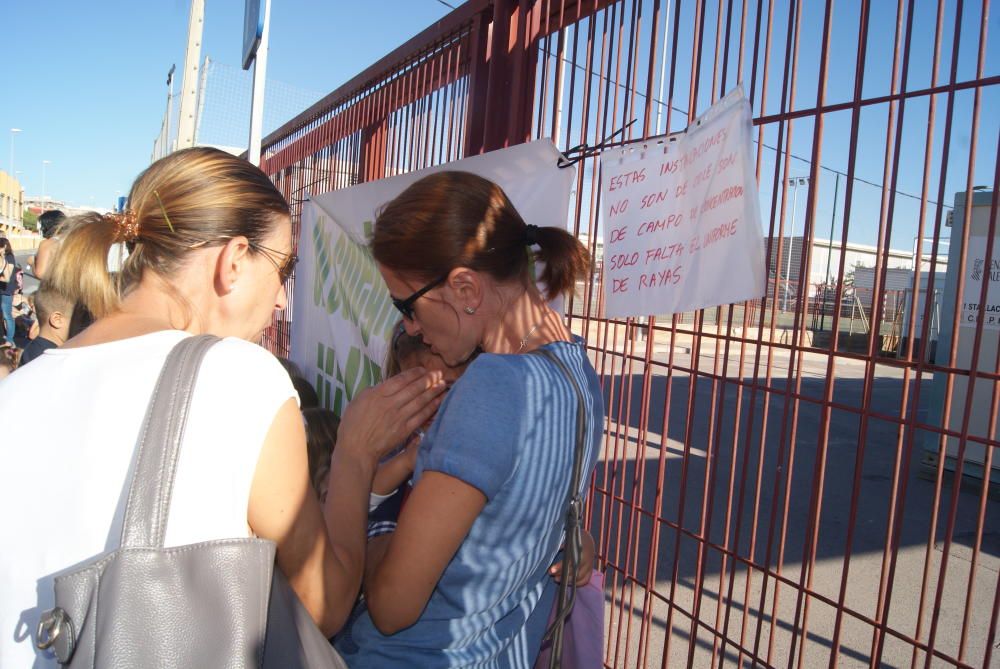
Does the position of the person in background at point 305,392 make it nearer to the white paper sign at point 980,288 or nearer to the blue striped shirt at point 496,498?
the blue striped shirt at point 496,498

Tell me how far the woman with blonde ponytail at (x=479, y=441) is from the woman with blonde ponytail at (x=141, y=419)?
0.17 meters

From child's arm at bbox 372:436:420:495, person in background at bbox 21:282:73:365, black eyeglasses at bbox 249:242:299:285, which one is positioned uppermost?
black eyeglasses at bbox 249:242:299:285

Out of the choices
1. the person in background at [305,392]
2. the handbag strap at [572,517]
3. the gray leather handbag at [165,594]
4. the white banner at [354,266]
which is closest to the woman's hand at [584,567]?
the handbag strap at [572,517]

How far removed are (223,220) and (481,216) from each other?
0.54 meters

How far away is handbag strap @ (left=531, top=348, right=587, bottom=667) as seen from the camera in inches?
52.8

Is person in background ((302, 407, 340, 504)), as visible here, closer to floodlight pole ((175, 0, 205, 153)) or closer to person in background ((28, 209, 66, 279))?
person in background ((28, 209, 66, 279))

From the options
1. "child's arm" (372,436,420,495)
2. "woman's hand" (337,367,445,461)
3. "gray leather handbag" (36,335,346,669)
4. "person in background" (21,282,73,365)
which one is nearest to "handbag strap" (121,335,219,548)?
"gray leather handbag" (36,335,346,669)

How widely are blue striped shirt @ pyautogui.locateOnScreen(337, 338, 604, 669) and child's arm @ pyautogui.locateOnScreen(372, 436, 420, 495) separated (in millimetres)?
400

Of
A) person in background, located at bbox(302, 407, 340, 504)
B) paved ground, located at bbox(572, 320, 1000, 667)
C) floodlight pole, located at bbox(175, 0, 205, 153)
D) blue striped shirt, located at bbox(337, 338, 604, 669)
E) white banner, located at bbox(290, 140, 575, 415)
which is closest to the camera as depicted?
blue striped shirt, located at bbox(337, 338, 604, 669)

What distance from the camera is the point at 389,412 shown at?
5.03ft

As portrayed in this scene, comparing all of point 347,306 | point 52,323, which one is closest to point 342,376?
point 347,306

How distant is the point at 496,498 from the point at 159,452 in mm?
569

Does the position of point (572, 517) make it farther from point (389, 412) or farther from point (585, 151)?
point (585, 151)

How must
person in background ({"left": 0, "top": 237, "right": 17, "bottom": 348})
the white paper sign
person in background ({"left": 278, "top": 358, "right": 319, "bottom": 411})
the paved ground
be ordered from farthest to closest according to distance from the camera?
person in background ({"left": 0, "top": 237, "right": 17, "bottom": 348})
person in background ({"left": 278, "top": 358, "right": 319, "bottom": 411})
the white paper sign
the paved ground
